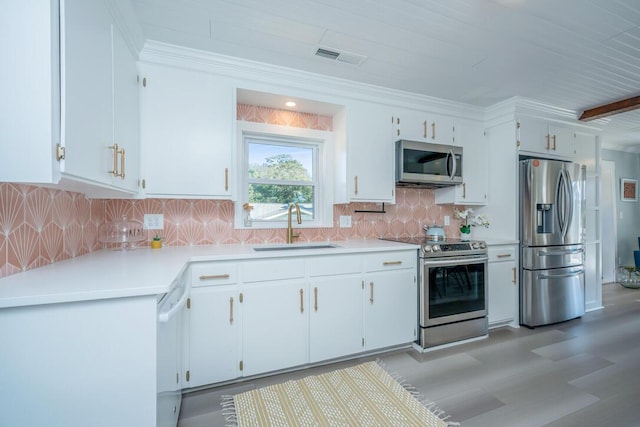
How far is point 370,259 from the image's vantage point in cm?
232

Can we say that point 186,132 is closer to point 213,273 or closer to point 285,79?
point 285,79

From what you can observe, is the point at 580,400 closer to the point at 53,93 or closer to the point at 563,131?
the point at 563,131

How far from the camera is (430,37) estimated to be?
1.95m

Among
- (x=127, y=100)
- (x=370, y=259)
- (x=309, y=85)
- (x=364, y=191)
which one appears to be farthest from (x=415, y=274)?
(x=127, y=100)

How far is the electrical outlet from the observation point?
7.37ft

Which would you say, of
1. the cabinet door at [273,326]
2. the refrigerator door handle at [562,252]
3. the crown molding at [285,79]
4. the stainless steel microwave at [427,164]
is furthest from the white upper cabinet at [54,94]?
the refrigerator door handle at [562,252]

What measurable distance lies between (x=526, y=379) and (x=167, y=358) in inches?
93.9

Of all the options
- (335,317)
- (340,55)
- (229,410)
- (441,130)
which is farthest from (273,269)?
(441,130)

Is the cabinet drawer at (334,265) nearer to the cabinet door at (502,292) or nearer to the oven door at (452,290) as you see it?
the oven door at (452,290)

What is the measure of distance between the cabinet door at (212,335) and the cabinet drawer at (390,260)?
42.6 inches

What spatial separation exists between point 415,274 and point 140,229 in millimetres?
2314

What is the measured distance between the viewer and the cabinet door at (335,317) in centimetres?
213

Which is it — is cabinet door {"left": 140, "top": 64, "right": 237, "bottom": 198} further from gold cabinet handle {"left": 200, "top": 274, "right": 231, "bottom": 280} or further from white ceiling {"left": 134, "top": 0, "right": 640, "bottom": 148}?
gold cabinet handle {"left": 200, "top": 274, "right": 231, "bottom": 280}

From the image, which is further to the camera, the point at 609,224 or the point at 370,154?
the point at 609,224
